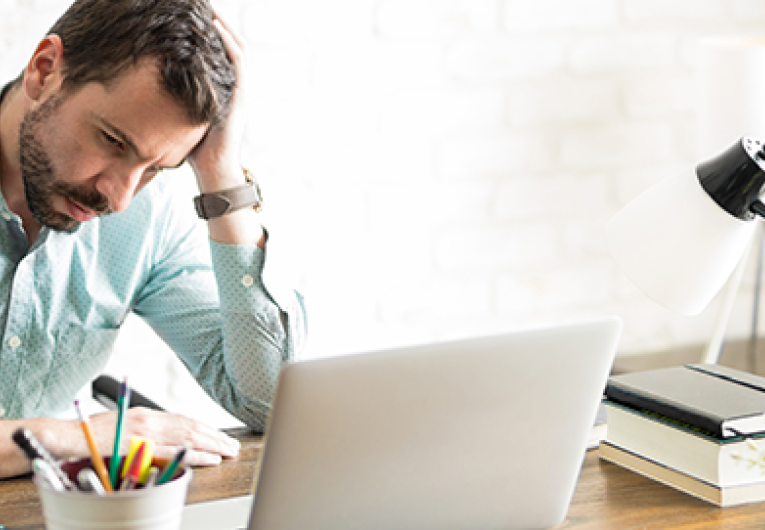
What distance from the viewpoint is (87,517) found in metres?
0.68

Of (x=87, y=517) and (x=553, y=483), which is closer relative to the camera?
(x=87, y=517)

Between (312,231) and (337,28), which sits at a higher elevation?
(337,28)

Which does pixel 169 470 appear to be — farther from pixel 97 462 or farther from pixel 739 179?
pixel 739 179

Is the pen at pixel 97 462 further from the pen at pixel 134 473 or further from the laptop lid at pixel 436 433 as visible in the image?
the laptop lid at pixel 436 433

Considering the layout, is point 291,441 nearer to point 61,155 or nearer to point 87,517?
point 87,517

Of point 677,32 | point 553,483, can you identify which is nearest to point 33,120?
point 553,483

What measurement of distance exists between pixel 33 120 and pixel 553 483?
87cm

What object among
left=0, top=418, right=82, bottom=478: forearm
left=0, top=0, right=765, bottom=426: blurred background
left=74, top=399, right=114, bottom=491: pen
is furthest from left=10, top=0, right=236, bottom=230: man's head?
left=0, top=0, right=765, bottom=426: blurred background

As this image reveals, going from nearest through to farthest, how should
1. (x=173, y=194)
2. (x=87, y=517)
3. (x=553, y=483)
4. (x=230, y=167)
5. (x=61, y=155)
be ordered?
(x=87, y=517) → (x=553, y=483) → (x=61, y=155) → (x=230, y=167) → (x=173, y=194)

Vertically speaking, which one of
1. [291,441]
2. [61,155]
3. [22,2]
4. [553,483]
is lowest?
[553,483]

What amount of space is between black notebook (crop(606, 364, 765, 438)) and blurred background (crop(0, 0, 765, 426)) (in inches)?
33.7

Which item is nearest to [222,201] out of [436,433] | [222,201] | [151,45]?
[222,201]

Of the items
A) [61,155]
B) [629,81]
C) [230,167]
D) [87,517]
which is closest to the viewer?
[87,517]

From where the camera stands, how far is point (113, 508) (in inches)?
26.7
